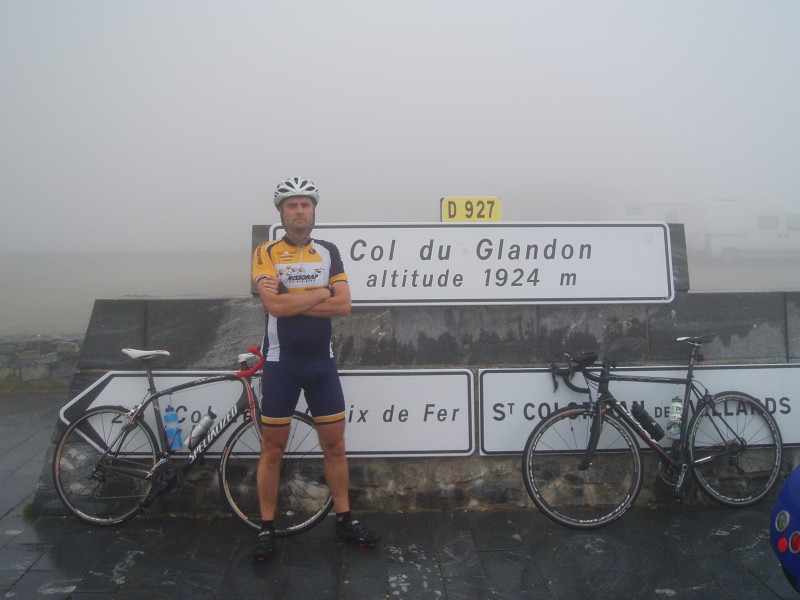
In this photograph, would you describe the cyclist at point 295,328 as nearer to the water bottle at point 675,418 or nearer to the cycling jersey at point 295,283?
the cycling jersey at point 295,283

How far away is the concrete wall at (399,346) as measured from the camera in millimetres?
4504

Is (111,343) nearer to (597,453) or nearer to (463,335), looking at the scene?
(463,335)

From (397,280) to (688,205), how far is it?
22.9 m

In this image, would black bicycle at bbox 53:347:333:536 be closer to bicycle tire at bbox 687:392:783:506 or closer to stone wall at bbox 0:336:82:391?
bicycle tire at bbox 687:392:783:506

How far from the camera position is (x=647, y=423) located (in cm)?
434

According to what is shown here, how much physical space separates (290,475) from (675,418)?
2651 millimetres

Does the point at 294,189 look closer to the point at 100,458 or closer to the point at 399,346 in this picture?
the point at 399,346

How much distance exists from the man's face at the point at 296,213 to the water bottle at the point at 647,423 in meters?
2.49

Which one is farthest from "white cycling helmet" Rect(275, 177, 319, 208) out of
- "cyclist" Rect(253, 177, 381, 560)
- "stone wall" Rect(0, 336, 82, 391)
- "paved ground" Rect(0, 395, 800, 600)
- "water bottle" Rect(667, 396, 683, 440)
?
"stone wall" Rect(0, 336, 82, 391)

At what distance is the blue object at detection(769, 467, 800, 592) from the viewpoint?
281 cm

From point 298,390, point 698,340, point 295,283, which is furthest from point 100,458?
point 698,340

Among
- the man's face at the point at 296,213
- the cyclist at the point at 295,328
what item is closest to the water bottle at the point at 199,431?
the cyclist at the point at 295,328

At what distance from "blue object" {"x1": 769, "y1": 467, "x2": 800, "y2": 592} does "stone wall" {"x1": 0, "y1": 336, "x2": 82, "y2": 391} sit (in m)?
8.34

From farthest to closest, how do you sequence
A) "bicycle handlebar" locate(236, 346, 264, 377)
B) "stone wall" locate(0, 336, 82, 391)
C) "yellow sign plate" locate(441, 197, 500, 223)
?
"stone wall" locate(0, 336, 82, 391) < "yellow sign plate" locate(441, 197, 500, 223) < "bicycle handlebar" locate(236, 346, 264, 377)
